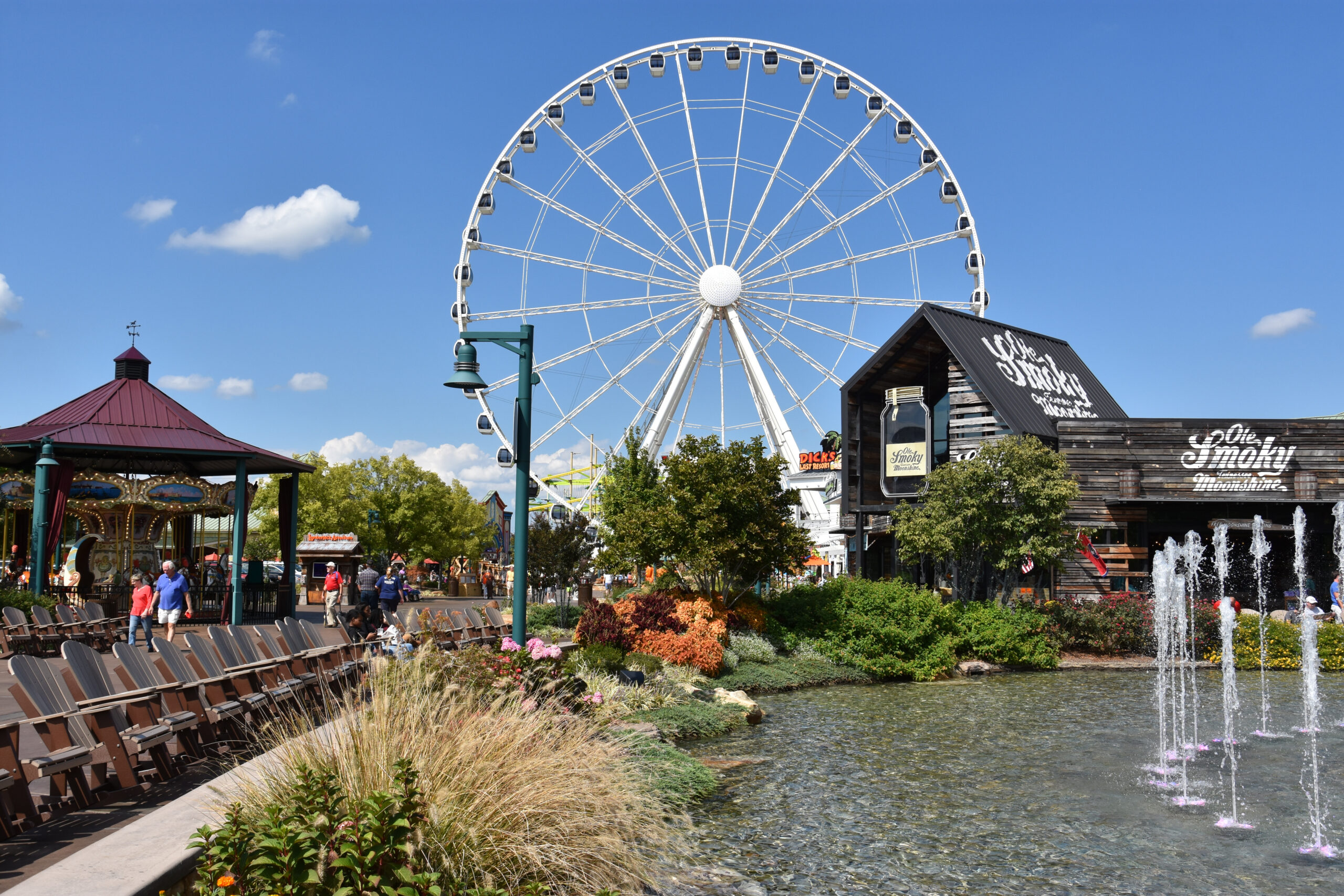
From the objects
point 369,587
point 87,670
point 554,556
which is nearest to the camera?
point 87,670

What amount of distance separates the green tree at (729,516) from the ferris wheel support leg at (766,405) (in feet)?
36.4

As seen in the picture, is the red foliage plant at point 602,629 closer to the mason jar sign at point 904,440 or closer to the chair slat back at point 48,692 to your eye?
the chair slat back at point 48,692

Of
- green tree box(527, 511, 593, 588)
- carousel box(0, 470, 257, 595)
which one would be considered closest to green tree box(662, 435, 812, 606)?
green tree box(527, 511, 593, 588)

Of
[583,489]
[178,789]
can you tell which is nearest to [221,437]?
[178,789]

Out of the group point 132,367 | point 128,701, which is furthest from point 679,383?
point 128,701

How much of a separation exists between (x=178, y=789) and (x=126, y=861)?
2538 mm

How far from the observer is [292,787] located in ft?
17.0

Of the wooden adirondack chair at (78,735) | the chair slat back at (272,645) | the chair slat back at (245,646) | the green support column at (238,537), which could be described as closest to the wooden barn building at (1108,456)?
the green support column at (238,537)

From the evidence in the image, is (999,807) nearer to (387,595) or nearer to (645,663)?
(645,663)

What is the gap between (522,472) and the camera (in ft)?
37.0

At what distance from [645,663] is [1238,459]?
17.3 m

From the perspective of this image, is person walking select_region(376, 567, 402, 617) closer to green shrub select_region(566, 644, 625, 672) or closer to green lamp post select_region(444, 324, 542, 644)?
green shrub select_region(566, 644, 625, 672)

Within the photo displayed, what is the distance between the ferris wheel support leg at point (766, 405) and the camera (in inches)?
1268

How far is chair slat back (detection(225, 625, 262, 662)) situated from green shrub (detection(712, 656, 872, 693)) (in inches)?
285
